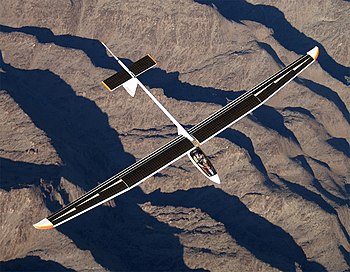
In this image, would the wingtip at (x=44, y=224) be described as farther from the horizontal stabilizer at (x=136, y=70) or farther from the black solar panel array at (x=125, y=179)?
the horizontal stabilizer at (x=136, y=70)

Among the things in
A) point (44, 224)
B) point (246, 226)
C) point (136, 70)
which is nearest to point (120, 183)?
point (44, 224)

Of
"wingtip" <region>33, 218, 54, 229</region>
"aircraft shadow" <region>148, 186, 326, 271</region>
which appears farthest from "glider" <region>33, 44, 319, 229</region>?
"aircraft shadow" <region>148, 186, 326, 271</region>

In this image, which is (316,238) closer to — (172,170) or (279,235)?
(279,235)

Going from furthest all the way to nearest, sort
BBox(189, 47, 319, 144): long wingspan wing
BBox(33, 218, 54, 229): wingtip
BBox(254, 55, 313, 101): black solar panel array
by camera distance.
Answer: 1. BBox(254, 55, 313, 101): black solar panel array
2. BBox(189, 47, 319, 144): long wingspan wing
3. BBox(33, 218, 54, 229): wingtip

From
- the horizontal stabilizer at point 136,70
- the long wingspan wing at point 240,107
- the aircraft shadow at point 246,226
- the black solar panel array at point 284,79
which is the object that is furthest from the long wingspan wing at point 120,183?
the aircraft shadow at point 246,226

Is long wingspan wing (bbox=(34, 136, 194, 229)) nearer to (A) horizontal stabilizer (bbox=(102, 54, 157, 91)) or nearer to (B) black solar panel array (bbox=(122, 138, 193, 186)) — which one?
(B) black solar panel array (bbox=(122, 138, 193, 186))

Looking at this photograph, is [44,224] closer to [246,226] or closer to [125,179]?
[125,179]

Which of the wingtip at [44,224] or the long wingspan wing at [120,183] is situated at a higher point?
the long wingspan wing at [120,183]
